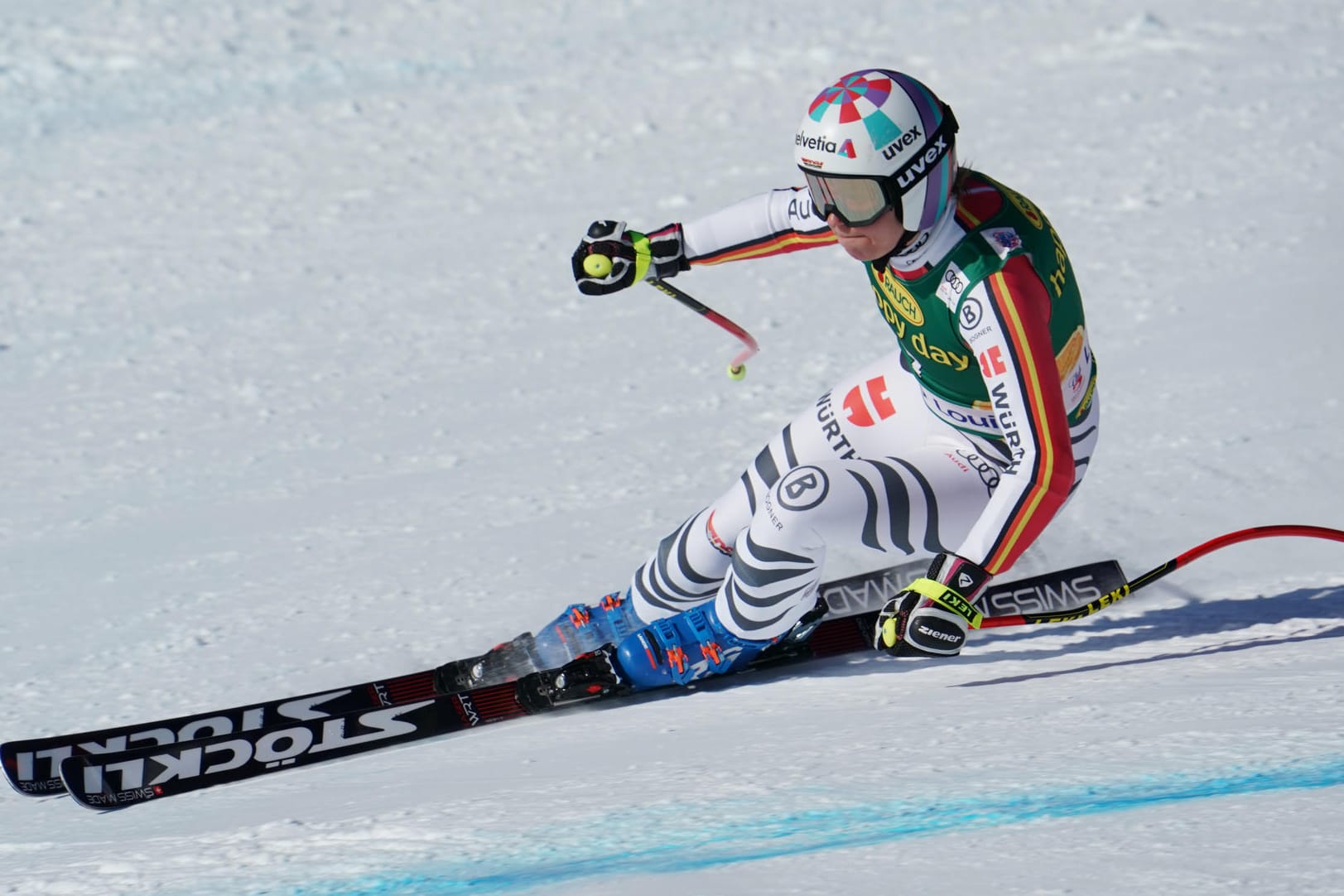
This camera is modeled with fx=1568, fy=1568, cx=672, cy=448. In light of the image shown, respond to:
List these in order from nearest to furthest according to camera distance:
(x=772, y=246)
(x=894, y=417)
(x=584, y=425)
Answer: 1. (x=894, y=417)
2. (x=772, y=246)
3. (x=584, y=425)

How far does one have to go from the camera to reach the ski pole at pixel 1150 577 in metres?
3.67

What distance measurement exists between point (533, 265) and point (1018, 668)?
352cm

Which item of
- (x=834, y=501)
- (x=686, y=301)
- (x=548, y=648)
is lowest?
(x=548, y=648)

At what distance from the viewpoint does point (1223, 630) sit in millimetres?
3863

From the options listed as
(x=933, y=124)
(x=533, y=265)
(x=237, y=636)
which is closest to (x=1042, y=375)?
(x=933, y=124)

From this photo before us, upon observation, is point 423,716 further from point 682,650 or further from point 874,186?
point 874,186

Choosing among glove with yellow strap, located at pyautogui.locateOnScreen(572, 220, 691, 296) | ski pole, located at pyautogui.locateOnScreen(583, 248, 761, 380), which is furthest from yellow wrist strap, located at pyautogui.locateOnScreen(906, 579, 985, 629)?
glove with yellow strap, located at pyautogui.locateOnScreen(572, 220, 691, 296)

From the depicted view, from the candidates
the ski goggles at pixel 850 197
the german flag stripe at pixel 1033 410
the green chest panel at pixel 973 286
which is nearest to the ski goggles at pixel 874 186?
the ski goggles at pixel 850 197

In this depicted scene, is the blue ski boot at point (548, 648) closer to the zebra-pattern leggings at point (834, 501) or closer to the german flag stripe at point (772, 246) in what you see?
the zebra-pattern leggings at point (834, 501)

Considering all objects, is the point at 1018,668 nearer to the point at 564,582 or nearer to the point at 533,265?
the point at 564,582

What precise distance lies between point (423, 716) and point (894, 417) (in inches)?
51.6

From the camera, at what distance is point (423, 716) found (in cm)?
363

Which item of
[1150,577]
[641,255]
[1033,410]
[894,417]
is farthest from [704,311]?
[1150,577]

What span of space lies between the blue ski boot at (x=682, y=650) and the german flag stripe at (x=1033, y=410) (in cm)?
76
